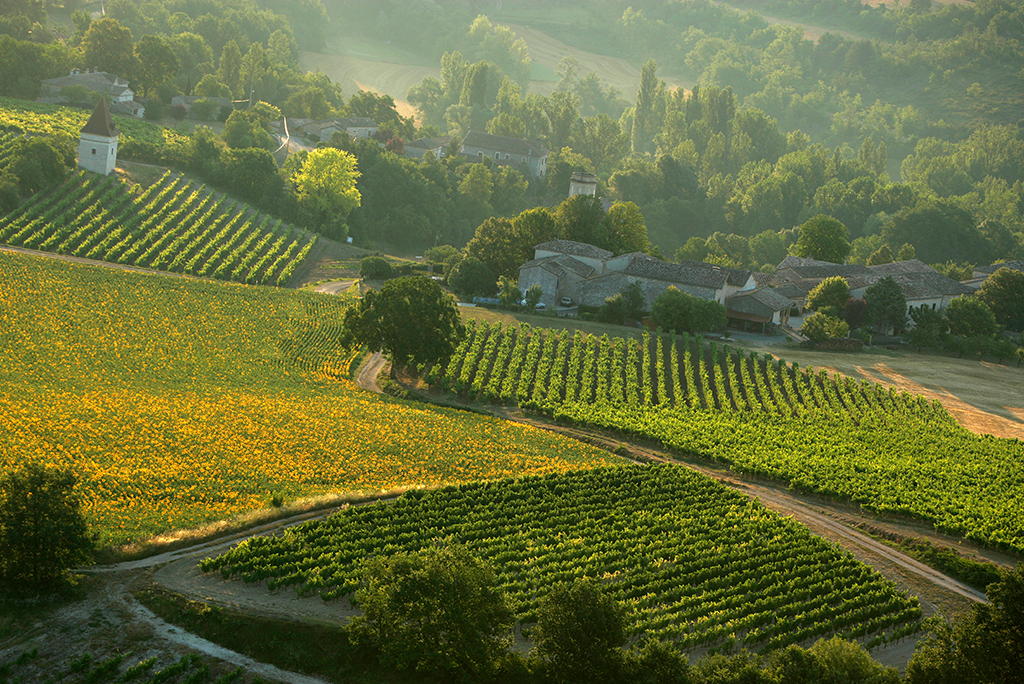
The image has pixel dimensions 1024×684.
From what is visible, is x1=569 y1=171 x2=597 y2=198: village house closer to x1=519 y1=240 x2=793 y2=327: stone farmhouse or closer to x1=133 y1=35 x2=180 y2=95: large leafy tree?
x1=519 y1=240 x2=793 y2=327: stone farmhouse

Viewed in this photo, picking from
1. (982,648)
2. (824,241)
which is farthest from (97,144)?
(824,241)

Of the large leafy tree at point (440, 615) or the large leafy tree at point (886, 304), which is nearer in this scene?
the large leafy tree at point (440, 615)

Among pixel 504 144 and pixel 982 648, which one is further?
pixel 504 144

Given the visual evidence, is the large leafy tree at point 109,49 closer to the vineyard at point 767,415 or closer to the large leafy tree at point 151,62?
the large leafy tree at point 151,62

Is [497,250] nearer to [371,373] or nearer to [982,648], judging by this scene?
[371,373]

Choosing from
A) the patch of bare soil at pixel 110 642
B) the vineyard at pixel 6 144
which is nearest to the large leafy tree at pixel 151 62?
A: the vineyard at pixel 6 144

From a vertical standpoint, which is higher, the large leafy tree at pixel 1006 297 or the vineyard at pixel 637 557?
the large leafy tree at pixel 1006 297

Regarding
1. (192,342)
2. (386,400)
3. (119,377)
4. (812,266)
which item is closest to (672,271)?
(812,266)

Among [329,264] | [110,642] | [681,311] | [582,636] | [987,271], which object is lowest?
[110,642]
